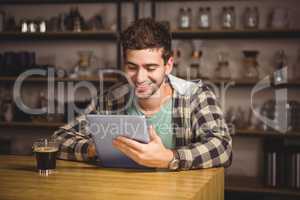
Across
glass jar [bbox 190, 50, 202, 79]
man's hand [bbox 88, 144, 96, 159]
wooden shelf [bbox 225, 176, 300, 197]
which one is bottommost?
wooden shelf [bbox 225, 176, 300, 197]

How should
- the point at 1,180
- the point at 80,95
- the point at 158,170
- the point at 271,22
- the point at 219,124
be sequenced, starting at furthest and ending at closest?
the point at 80,95
the point at 271,22
the point at 219,124
the point at 158,170
the point at 1,180

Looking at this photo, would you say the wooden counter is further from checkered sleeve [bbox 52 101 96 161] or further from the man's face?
the man's face

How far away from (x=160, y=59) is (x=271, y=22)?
179 centimetres

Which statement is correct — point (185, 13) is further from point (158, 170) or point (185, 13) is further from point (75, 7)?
point (158, 170)

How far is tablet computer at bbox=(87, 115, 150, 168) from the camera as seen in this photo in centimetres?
152

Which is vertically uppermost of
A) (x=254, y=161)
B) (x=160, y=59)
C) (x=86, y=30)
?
(x=86, y=30)

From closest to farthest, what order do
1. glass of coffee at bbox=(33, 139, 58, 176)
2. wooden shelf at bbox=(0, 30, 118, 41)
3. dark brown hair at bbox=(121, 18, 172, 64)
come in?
glass of coffee at bbox=(33, 139, 58, 176) < dark brown hair at bbox=(121, 18, 172, 64) < wooden shelf at bbox=(0, 30, 118, 41)

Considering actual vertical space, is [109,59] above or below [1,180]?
above

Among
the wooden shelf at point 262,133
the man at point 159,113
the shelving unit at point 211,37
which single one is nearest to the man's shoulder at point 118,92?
the man at point 159,113

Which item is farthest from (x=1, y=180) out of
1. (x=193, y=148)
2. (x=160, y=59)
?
(x=160, y=59)

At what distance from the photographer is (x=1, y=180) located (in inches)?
60.9

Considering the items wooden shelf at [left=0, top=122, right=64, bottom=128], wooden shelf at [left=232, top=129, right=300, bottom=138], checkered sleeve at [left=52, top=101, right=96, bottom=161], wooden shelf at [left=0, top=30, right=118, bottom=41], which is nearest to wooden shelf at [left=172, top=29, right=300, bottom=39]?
wooden shelf at [left=0, top=30, right=118, bottom=41]

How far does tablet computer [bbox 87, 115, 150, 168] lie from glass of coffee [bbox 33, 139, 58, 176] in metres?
0.16

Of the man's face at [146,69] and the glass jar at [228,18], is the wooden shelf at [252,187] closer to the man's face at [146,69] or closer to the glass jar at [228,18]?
the glass jar at [228,18]
